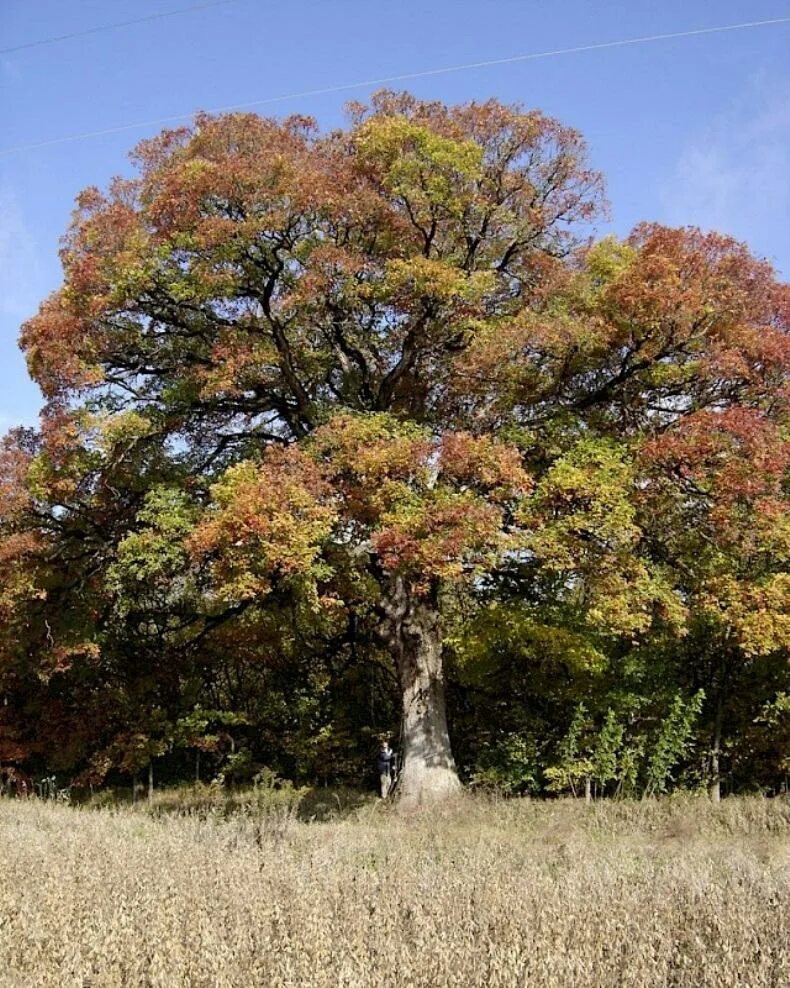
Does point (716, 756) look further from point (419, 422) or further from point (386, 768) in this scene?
point (419, 422)

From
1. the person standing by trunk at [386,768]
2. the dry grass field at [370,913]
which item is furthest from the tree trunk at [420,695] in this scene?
the dry grass field at [370,913]

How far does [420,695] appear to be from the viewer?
12.6 metres

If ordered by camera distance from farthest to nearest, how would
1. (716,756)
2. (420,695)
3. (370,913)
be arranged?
(716,756) < (420,695) < (370,913)

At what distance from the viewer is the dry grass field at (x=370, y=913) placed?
141 inches

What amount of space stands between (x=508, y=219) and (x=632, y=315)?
293 centimetres

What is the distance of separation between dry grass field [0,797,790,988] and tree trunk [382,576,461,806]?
16.2 ft

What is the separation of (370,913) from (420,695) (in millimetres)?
8235

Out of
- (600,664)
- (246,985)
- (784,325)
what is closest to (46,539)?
(600,664)

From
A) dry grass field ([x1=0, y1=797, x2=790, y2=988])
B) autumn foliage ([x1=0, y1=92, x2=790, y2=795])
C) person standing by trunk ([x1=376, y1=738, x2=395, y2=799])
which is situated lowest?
person standing by trunk ([x1=376, y1=738, x2=395, y2=799])

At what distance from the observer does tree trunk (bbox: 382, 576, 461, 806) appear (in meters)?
12.1

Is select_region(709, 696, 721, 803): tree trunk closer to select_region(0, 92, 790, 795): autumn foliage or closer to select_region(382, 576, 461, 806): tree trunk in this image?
select_region(0, 92, 790, 795): autumn foliage

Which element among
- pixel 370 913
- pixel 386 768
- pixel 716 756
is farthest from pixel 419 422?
pixel 370 913

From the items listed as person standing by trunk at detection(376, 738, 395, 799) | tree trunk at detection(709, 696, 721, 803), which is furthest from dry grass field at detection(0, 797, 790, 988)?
person standing by trunk at detection(376, 738, 395, 799)

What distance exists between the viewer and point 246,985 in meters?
3.43
